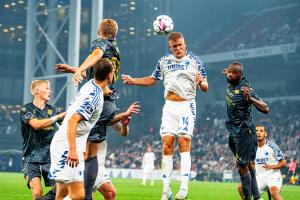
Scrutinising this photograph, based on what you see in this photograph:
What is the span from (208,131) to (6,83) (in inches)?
915

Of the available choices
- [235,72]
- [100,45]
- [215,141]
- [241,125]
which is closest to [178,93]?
[235,72]

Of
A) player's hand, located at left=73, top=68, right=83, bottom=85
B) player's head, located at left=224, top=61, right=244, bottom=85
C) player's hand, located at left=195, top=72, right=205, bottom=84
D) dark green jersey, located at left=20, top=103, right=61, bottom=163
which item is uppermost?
player's head, located at left=224, top=61, right=244, bottom=85

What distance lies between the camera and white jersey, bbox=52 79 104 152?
22.2 ft

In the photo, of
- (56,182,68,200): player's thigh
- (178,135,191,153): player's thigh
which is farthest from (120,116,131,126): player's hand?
(178,135,191,153): player's thigh

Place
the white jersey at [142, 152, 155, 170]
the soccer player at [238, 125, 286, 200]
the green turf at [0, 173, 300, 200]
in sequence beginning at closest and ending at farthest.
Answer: the soccer player at [238, 125, 286, 200]
the green turf at [0, 173, 300, 200]
the white jersey at [142, 152, 155, 170]

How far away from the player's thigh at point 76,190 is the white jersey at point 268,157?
6.10 metres

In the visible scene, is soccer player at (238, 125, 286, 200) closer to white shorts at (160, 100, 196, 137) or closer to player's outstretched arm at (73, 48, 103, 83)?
white shorts at (160, 100, 196, 137)

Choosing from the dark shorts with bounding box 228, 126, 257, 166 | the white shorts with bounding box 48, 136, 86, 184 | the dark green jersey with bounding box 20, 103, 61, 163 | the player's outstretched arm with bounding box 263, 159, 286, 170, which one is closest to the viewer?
the white shorts with bounding box 48, 136, 86, 184

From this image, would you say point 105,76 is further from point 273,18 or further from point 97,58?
point 273,18

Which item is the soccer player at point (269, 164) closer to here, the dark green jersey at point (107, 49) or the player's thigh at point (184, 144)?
the player's thigh at point (184, 144)

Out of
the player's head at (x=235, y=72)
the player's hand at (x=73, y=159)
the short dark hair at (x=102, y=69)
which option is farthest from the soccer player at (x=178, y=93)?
the player's hand at (x=73, y=159)

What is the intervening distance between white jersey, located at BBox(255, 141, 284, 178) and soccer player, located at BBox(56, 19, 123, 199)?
4.49 m

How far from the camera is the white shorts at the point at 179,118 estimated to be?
1034 centimetres

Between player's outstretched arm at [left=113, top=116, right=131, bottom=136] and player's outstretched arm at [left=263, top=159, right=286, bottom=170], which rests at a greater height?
player's outstretched arm at [left=113, top=116, right=131, bottom=136]
